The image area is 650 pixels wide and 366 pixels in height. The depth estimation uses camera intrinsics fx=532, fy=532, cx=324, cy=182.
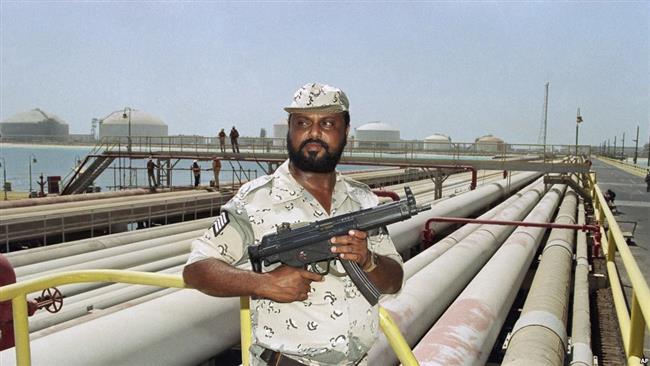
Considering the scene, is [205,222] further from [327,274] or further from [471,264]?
[327,274]

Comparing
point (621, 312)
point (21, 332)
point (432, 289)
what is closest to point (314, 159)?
point (21, 332)

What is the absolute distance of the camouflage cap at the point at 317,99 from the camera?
7.80ft

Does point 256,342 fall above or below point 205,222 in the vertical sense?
above

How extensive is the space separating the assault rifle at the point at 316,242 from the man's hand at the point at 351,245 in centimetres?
3

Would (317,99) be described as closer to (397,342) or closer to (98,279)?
(397,342)

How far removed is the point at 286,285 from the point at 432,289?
454 centimetres

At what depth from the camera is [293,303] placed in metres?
2.36

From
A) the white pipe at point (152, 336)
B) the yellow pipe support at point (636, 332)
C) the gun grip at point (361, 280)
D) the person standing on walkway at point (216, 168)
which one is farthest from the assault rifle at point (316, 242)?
the person standing on walkway at point (216, 168)

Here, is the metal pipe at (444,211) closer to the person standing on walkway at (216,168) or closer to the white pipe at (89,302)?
the white pipe at (89,302)

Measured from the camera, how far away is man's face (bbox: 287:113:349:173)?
95.7 inches

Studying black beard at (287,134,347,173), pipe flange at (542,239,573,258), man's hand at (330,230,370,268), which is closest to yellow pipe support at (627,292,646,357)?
man's hand at (330,230,370,268)

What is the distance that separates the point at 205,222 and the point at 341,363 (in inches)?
514

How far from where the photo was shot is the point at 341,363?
7.92 ft

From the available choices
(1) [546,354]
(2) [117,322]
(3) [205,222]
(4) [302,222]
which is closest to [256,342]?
(4) [302,222]
